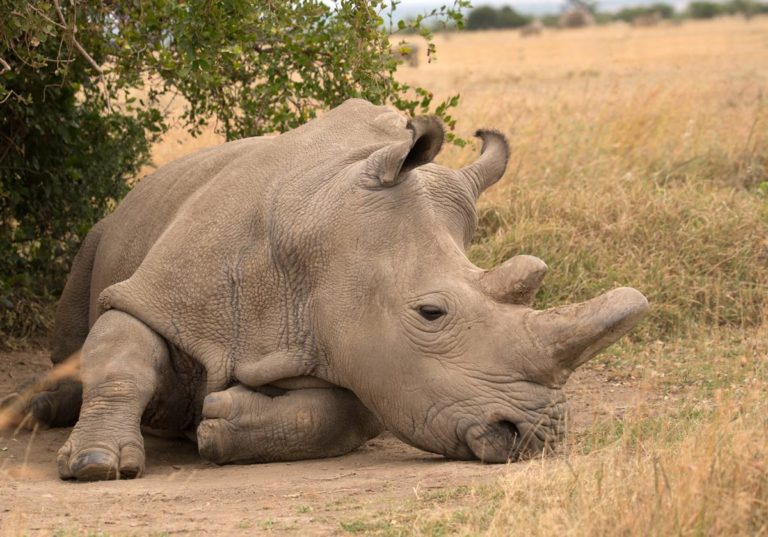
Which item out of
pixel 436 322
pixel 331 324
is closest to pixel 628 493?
pixel 436 322

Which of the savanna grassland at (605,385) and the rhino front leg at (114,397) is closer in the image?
the savanna grassland at (605,385)

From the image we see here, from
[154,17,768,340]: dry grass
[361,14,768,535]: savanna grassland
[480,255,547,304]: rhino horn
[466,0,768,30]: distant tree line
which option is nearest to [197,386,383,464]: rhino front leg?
[480,255,547,304]: rhino horn

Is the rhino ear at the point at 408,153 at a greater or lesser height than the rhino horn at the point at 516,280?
greater

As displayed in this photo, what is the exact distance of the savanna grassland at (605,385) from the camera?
4.40 metres

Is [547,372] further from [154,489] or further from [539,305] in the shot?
[539,305]

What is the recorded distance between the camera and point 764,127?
40.1ft

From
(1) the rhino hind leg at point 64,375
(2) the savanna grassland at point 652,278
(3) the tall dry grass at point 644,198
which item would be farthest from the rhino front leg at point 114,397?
(3) the tall dry grass at point 644,198

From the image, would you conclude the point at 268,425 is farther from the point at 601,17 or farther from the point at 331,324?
the point at 601,17

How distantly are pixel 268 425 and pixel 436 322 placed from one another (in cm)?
95

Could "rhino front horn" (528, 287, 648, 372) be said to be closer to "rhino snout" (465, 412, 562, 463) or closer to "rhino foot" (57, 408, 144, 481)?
"rhino snout" (465, 412, 562, 463)

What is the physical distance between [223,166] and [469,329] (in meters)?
2.11

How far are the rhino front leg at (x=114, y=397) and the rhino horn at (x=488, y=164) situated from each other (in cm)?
168

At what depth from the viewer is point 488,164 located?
6.53m

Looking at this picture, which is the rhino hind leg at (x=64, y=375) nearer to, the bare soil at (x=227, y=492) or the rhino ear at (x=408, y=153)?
the bare soil at (x=227, y=492)
